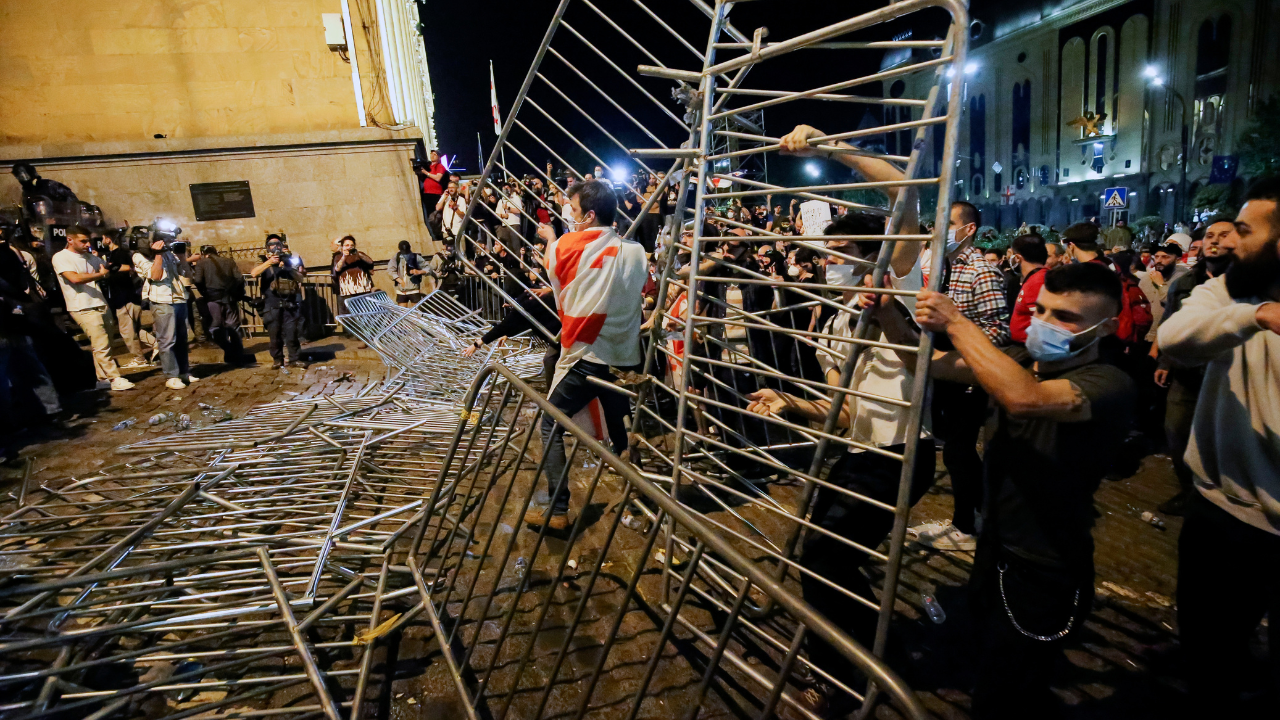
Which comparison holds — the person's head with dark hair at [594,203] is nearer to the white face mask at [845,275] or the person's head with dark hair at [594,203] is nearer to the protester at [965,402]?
the white face mask at [845,275]

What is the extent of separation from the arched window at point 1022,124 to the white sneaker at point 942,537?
59.8m

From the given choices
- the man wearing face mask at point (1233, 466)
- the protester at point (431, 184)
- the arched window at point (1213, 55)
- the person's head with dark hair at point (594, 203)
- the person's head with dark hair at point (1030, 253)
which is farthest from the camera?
the arched window at point (1213, 55)

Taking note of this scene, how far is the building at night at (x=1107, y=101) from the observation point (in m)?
36.3

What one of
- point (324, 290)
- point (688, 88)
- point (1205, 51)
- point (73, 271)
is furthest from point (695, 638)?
point (1205, 51)

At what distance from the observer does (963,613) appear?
3146 millimetres

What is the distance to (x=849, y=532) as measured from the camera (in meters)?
2.36

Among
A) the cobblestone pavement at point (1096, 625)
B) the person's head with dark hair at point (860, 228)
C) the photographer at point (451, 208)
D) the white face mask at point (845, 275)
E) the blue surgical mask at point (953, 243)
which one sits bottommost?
the cobblestone pavement at point (1096, 625)

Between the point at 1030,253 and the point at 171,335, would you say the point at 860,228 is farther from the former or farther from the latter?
the point at 171,335

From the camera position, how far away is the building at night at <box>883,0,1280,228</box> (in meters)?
36.3

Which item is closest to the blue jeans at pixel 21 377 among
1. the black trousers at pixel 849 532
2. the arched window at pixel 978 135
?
the black trousers at pixel 849 532

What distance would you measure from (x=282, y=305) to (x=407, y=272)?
293 cm

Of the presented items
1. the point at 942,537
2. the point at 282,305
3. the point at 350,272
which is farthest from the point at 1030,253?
the point at 282,305

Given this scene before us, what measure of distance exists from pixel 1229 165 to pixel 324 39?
42332 millimetres

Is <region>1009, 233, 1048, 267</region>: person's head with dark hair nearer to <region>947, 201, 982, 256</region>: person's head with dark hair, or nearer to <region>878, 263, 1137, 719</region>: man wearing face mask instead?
<region>947, 201, 982, 256</region>: person's head with dark hair
